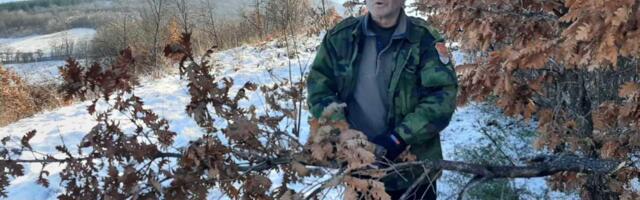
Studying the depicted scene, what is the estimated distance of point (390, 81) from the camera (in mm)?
2254

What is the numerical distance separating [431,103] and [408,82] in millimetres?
132

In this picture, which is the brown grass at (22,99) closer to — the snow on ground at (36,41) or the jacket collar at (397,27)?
the jacket collar at (397,27)

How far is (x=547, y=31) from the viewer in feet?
Result: 8.85

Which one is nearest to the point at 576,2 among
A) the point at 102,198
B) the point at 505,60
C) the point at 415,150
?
the point at 505,60

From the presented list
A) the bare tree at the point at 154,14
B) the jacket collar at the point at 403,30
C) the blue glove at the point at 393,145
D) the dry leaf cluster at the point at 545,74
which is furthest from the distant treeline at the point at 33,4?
the blue glove at the point at 393,145

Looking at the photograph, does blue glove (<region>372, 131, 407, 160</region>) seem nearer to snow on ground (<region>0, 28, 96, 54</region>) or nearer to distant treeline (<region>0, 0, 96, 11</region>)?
snow on ground (<region>0, 28, 96, 54</region>)

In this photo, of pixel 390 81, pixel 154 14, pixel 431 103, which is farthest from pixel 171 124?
pixel 154 14

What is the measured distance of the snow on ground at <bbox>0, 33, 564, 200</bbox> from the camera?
16.0 ft

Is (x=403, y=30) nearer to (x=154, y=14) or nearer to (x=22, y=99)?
(x=22, y=99)

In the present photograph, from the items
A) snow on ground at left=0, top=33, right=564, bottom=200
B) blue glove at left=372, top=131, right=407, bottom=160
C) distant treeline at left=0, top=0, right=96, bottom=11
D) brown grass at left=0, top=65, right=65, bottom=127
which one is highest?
blue glove at left=372, top=131, right=407, bottom=160

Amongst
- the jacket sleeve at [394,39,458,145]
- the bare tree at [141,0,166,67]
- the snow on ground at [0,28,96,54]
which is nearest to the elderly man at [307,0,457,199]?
the jacket sleeve at [394,39,458,145]

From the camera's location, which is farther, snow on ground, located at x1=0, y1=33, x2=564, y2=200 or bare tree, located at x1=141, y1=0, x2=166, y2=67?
bare tree, located at x1=141, y1=0, x2=166, y2=67

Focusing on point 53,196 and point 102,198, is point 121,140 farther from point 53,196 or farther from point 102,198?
point 53,196

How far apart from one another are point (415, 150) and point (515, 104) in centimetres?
72
